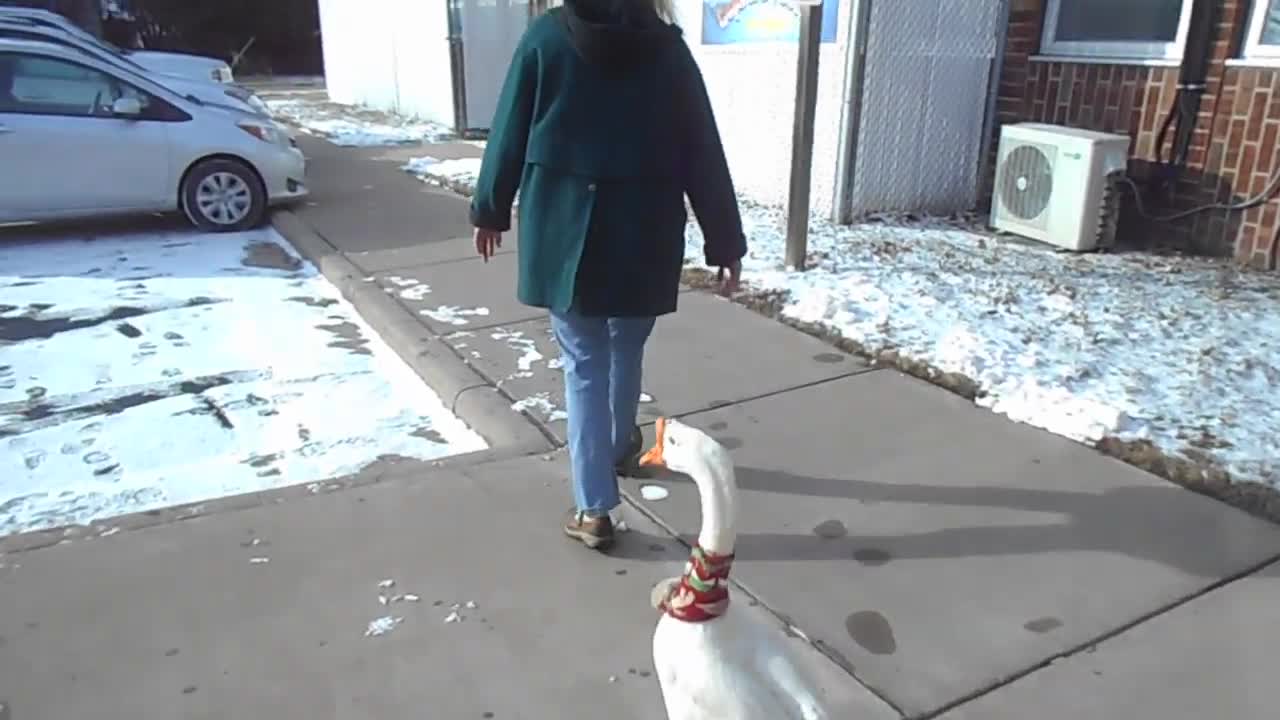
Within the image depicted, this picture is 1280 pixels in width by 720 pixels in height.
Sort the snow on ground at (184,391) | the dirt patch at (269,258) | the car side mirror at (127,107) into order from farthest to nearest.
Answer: the car side mirror at (127,107)
the dirt patch at (269,258)
the snow on ground at (184,391)

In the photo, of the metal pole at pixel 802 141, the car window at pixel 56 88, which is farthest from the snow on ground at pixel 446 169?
the metal pole at pixel 802 141

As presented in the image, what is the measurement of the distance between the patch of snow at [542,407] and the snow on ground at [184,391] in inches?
9.1

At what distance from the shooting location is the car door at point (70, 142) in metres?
7.33

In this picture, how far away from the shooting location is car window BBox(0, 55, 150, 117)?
7.34m

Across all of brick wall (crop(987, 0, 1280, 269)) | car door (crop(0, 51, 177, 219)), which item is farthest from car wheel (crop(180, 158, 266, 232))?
brick wall (crop(987, 0, 1280, 269))

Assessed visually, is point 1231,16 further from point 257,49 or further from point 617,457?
point 257,49

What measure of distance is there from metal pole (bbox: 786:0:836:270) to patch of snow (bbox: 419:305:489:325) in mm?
1902

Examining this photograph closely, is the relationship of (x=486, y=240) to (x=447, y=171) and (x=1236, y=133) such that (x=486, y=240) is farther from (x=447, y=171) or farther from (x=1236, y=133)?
(x=447, y=171)

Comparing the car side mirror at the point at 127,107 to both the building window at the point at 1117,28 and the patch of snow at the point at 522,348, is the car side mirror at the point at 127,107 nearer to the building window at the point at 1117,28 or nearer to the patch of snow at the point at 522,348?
the patch of snow at the point at 522,348

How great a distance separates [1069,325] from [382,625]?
3.71 metres

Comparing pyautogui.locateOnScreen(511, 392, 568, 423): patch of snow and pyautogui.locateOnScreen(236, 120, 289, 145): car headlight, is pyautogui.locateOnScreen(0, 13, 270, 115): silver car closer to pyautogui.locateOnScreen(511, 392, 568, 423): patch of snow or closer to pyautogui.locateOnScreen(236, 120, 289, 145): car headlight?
pyautogui.locateOnScreen(236, 120, 289, 145): car headlight

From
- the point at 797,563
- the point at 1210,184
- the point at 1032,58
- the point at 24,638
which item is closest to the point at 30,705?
the point at 24,638

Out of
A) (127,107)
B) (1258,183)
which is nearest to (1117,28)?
(1258,183)

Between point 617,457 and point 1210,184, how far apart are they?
4.79 meters
